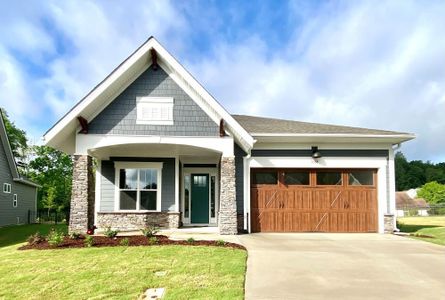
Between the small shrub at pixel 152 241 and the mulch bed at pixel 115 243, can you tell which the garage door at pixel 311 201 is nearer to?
the mulch bed at pixel 115 243

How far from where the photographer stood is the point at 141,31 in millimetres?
15039

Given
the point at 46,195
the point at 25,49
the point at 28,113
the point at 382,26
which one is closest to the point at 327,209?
the point at 382,26

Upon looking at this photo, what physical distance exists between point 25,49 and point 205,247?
11910 millimetres

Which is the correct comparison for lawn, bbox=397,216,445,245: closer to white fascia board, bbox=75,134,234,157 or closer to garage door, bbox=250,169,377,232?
garage door, bbox=250,169,377,232

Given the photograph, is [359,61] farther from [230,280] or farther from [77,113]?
[230,280]

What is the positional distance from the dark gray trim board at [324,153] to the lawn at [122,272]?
558cm

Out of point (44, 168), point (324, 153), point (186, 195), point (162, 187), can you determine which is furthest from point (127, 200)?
point (44, 168)

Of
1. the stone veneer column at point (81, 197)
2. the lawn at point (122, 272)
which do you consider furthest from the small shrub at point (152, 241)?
the stone veneer column at point (81, 197)

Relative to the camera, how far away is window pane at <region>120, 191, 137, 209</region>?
14.4 meters

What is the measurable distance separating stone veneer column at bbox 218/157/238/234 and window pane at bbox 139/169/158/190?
3428 millimetres

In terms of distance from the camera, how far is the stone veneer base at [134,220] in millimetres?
13977

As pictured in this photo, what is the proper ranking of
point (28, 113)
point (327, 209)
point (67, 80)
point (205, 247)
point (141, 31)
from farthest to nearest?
point (28, 113) → point (67, 80) → point (141, 31) → point (327, 209) → point (205, 247)

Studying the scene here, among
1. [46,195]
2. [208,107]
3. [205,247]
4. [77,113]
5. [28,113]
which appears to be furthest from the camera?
[28,113]

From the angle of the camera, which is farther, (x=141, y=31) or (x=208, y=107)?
(x=141, y=31)
